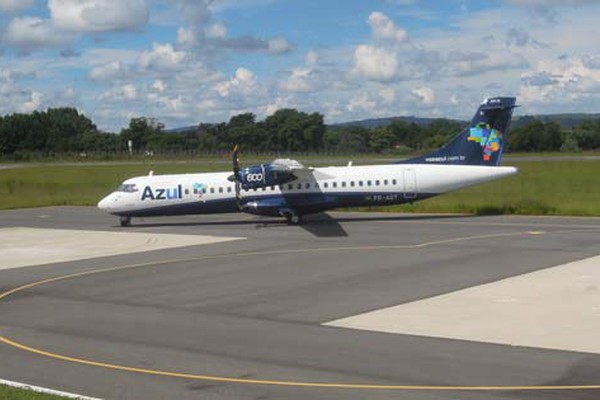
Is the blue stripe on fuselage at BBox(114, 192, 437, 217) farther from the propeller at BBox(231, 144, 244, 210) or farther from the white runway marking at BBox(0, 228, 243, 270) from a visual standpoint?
the white runway marking at BBox(0, 228, 243, 270)

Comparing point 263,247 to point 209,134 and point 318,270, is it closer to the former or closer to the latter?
point 318,270

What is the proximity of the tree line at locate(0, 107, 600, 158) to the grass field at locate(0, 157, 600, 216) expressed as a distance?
63.5 meters

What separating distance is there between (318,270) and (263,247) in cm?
692

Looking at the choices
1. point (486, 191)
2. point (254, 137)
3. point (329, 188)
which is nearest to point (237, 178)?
point (329, 188)

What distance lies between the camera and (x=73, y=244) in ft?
116

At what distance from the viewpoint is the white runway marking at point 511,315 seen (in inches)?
618

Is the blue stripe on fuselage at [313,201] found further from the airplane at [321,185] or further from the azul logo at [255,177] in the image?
the azul logo at [255,177]

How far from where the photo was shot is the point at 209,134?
181 metres

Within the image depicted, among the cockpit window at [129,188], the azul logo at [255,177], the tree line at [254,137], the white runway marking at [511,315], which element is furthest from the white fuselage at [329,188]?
the tree line at [254,137]

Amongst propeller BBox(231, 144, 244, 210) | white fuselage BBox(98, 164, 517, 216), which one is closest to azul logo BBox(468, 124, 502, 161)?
white fuselage BBox(98, 164, 517, 216)

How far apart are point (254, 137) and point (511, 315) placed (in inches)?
5941

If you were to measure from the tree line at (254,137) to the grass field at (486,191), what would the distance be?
63.5 metres

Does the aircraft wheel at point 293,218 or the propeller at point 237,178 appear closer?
the propeller at point 237,178

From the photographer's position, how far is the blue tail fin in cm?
4156
